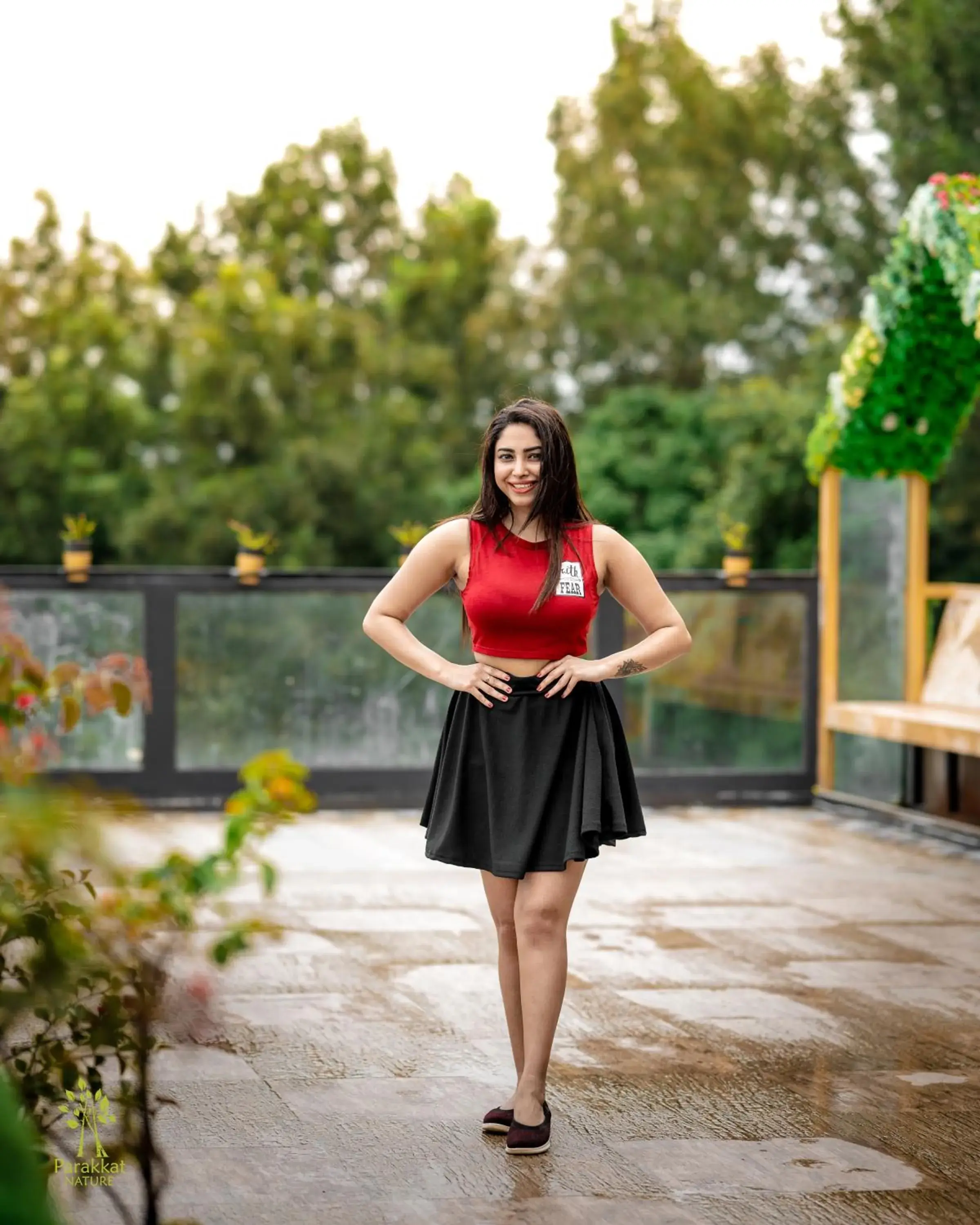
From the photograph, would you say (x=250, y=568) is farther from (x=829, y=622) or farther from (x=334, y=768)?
(x=829, y=622)

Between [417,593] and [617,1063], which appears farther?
[617,1063]

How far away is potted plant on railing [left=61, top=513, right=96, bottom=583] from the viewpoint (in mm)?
9992

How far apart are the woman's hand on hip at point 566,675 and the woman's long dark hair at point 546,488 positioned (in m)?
0.14

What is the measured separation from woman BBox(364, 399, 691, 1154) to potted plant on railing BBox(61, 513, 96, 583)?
626cm

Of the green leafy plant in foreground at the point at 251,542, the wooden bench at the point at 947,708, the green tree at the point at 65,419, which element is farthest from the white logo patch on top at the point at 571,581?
the green tree at the point at 65,419

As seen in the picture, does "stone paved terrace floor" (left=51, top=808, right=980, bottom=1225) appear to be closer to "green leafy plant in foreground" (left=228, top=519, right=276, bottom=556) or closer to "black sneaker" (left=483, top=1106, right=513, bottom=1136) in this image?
"black sneaker" (left=483, top=1106, right=513, bottom=1136)

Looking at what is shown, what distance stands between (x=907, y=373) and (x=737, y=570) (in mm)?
1598

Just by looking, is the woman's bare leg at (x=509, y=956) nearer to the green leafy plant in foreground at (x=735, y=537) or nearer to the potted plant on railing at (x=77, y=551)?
the potted plant on railing at (x=77, y=551)

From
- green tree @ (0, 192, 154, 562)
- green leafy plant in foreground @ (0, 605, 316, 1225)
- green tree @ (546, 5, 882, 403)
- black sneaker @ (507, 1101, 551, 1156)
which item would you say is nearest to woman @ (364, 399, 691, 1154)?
black sneaker @ (507, 1101, 551, 1156)

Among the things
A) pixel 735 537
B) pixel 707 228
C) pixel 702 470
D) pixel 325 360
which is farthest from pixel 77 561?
pixel 707 228

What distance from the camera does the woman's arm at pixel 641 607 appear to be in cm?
409

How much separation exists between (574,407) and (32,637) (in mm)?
18017

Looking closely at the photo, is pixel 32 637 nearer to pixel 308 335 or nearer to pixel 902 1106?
pixel 902 1106

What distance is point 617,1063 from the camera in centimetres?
471
